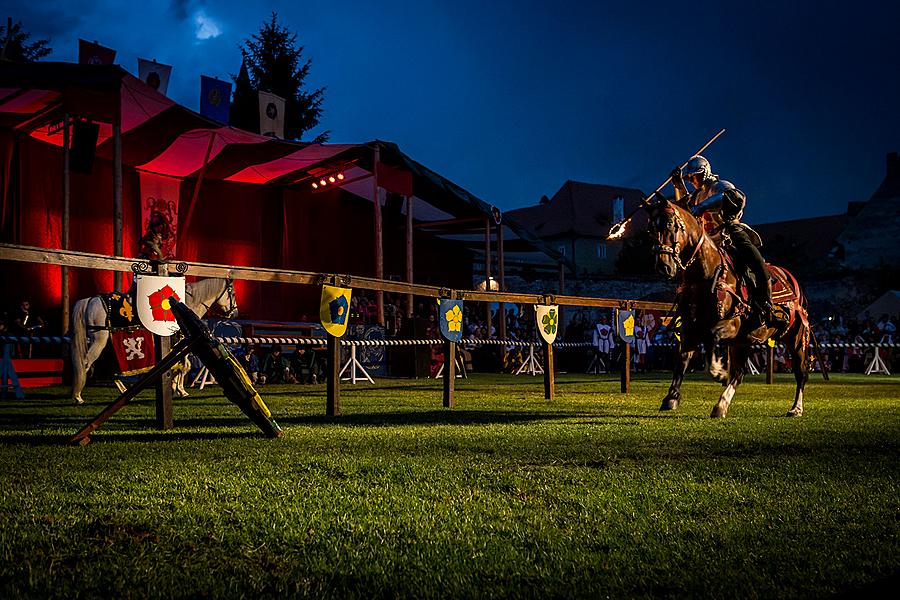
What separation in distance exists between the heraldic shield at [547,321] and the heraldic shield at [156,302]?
5487 mm

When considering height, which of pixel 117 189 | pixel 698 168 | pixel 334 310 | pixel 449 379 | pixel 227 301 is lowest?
pixel 449 379

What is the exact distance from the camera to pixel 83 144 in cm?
1596

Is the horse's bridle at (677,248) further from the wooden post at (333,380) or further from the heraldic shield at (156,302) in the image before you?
the heraldic shield at (156,302)

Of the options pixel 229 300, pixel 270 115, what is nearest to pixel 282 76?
pixel 270 115

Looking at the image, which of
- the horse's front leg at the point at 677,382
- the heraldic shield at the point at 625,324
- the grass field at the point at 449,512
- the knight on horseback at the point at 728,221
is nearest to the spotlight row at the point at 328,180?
the heraldic shield at the point at 625,324

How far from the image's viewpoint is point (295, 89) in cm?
3878

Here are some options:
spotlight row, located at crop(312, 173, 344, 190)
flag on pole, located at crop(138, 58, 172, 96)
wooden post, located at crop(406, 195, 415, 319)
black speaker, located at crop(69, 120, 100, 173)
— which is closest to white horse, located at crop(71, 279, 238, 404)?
black speaker, located at crop(69, 120, 100, 173)

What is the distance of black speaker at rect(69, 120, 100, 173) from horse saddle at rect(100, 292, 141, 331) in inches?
260

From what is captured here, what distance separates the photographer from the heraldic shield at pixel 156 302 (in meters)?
6.21

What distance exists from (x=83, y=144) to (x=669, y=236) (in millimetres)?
12733

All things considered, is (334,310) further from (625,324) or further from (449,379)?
(625,324)

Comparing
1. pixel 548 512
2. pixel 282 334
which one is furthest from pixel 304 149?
pixel 548 512

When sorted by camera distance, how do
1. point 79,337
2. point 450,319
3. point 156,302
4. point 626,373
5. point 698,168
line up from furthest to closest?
point 626,373 → point 79,337 → point 450,319 → point 698,168 → point 156,302

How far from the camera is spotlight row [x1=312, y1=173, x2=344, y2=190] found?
2160cm
